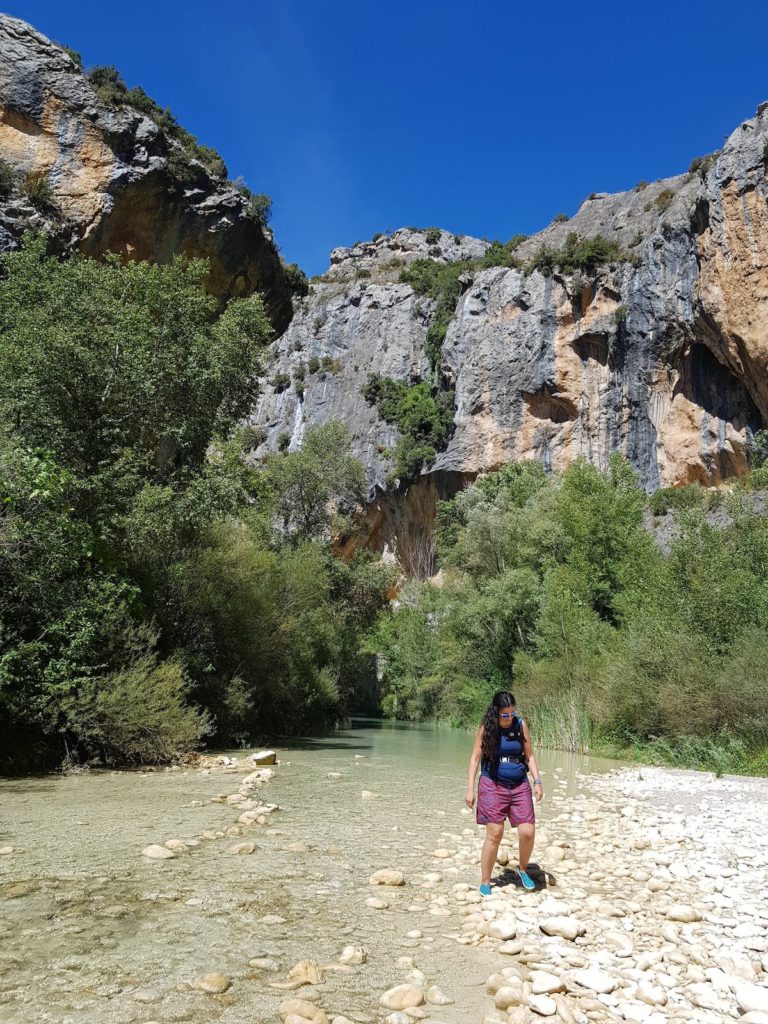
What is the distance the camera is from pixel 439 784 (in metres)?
12.3

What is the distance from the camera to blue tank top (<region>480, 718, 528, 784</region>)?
18.5 feet

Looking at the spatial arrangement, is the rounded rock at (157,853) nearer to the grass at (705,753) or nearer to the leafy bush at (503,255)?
the grass at (705,753)

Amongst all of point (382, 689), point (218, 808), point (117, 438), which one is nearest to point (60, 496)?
point (117, 438)

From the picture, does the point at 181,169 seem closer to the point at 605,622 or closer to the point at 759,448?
the point at 605,622

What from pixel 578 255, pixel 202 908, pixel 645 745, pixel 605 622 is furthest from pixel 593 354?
pixel 202 908

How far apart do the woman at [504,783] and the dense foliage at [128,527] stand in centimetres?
792

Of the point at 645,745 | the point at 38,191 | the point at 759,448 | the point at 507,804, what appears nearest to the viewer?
the point at 507,804

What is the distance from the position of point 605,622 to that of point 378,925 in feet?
69.5

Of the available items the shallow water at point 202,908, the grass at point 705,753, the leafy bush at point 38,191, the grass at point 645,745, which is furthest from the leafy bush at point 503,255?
the shallow water at point 202,908

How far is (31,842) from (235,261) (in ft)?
81.8

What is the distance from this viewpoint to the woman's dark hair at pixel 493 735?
5699mm

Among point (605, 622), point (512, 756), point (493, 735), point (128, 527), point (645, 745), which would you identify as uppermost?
point (128, 527)

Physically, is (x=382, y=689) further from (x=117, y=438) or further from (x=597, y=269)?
(x=117, y=438)

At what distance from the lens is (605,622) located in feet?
79.7
